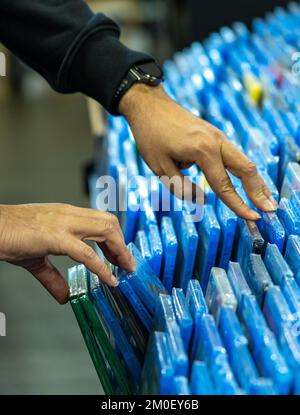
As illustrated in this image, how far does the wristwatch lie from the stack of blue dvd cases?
247mm

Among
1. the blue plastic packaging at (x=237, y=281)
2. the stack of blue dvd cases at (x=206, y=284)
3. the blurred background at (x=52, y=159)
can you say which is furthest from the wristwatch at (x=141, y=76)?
the blurred background at (x=52, y=159)

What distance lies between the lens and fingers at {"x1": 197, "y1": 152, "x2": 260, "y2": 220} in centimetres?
165

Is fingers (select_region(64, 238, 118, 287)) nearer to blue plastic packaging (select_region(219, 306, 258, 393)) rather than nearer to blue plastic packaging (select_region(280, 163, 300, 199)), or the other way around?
blue plastic packaging (select_region(219, 306, 258, 393))

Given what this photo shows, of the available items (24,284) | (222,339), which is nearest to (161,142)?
(222,339)

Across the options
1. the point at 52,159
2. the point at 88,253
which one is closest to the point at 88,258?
the point at 88,253

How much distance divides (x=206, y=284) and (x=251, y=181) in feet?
0.85

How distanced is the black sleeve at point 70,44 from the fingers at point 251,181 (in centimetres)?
43

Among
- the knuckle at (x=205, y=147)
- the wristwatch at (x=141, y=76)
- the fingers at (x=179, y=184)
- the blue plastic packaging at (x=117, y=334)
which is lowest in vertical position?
the blue plastic packaging at (x=117, y=334)

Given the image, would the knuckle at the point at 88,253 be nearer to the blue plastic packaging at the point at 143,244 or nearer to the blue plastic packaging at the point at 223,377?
the blue plastic packaging at the point at 143,244

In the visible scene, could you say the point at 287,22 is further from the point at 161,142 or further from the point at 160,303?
the point at 160,303

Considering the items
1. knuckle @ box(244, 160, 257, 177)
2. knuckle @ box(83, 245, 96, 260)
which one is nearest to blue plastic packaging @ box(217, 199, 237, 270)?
knuckle @ box(244, 160, 257, 177)

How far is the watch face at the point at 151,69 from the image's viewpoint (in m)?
1.98

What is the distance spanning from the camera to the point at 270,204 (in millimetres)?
1658
